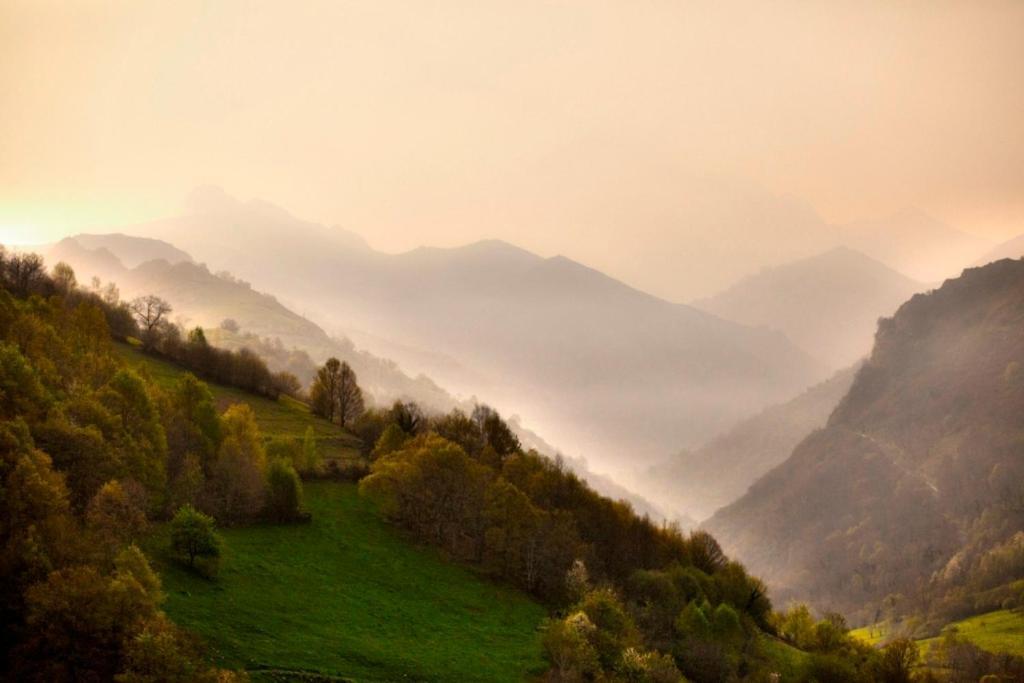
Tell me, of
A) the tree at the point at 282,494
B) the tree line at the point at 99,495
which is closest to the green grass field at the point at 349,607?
the tree at the point at 282,494

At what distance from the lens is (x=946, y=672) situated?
159625 mm

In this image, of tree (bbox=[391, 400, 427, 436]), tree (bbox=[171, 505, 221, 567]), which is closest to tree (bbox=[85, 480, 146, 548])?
tree (bbox=[171, 505, 221, 567])

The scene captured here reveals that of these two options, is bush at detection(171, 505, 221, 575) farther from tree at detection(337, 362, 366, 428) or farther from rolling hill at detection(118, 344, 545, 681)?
tree at detection(337, 362, 366, 428)

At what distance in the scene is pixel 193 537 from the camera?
167 ft

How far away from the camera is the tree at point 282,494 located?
7369cm

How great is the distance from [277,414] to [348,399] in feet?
61.2

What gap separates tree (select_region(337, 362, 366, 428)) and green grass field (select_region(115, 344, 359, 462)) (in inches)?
264

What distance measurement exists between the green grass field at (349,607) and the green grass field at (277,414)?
95.6ft

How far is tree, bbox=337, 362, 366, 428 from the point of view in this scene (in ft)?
463

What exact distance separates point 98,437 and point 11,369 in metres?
9.14

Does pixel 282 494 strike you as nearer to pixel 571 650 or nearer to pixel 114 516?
pixel 114 516

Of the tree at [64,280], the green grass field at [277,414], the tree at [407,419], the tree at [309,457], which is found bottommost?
the tree at [309,457]

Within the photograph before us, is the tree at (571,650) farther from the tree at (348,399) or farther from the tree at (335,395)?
the tree at (348,399)

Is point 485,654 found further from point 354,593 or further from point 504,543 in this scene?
point 504,543
